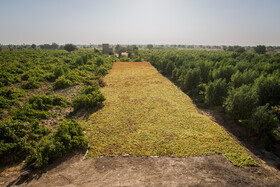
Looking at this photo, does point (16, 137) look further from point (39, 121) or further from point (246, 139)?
point (246, 139)

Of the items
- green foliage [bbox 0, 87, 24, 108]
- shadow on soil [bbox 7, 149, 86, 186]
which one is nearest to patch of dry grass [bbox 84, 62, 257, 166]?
shadow on soil [bbox 7, 149, 86, 186]

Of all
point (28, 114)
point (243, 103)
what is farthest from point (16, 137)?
point (243, 103)

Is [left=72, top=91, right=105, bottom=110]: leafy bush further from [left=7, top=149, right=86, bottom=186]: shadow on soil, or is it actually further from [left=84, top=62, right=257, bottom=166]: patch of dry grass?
[left=7, top=149, right=86, bottom=186]: shadow on soil

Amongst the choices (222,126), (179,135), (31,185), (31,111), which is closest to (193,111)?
(222,126)

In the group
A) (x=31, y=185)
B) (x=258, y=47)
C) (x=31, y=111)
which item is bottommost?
(x=31, y=185)

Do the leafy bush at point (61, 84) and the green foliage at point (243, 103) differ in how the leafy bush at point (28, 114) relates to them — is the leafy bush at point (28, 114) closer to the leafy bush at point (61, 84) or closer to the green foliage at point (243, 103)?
the leafy bush at point (61, 84)

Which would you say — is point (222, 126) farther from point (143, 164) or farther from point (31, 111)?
point (31, 111)
